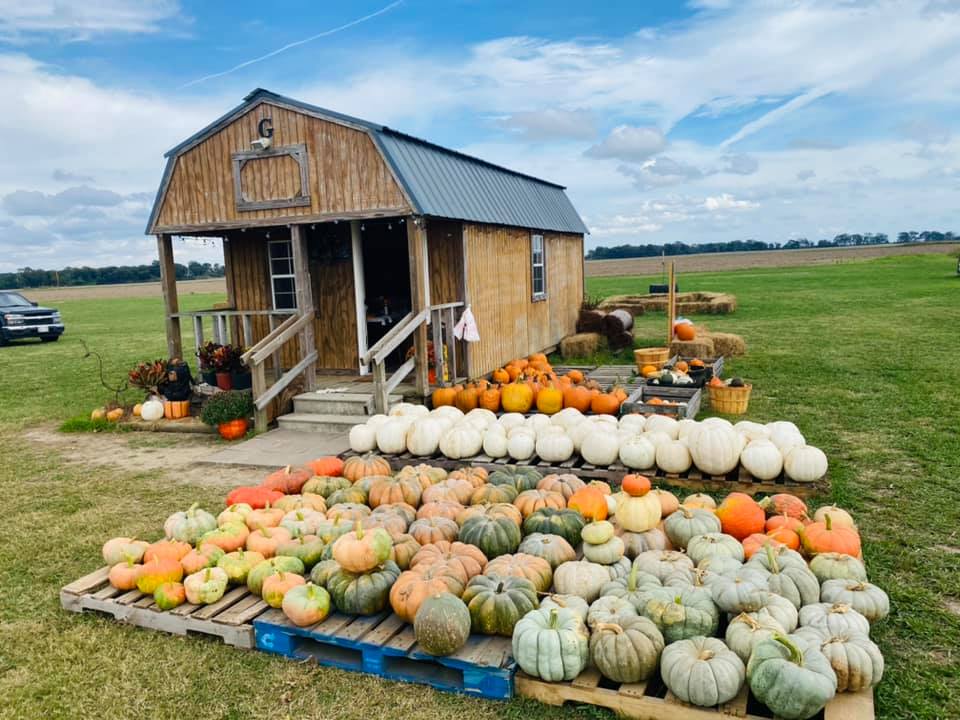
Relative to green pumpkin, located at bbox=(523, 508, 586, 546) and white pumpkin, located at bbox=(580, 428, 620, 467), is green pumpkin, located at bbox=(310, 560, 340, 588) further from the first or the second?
white pumpkin, located at bbox=(580, 428, 620, 467)

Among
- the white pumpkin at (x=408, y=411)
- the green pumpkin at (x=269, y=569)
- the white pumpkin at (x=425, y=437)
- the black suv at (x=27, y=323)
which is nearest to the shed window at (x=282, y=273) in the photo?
the white pumpkin at (x=408, y=411)

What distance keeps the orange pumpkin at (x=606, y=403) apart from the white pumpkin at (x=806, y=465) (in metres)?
2.80

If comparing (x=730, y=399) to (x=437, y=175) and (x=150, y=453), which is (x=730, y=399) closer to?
(x=437, y=175)

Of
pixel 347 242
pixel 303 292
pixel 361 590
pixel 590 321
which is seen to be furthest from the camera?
pixel 590 321

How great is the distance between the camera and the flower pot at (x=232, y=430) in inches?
360

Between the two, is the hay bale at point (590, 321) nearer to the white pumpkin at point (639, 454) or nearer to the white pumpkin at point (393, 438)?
the white pumpkin at point (393, 438)

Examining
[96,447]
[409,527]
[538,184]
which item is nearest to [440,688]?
[409,527]

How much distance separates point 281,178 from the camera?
972cm

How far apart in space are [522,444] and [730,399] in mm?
3341

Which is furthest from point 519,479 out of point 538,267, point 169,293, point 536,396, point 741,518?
point 538,267

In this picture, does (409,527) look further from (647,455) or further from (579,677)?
(647,455)

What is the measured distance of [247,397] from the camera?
9445mm

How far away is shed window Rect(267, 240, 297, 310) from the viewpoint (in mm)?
11516

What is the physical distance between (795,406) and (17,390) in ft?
46.4
